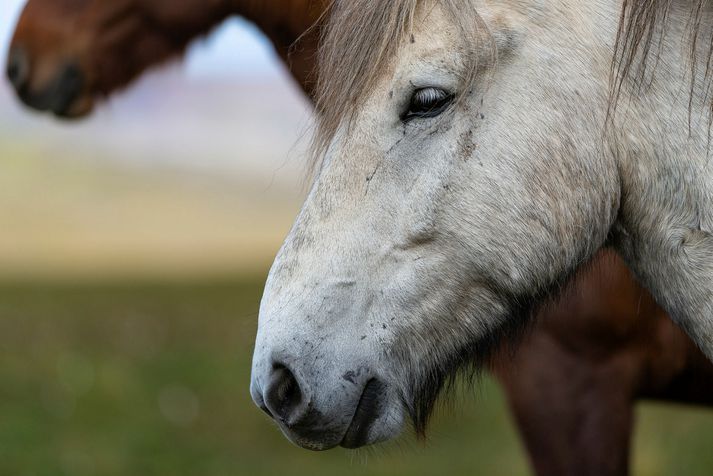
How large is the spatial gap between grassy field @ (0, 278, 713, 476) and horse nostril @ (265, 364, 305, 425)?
6.22 ft

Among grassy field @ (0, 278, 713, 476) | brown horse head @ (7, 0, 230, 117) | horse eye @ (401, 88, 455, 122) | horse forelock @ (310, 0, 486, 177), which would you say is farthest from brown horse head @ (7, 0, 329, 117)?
horse eye @ (401, 88, 455, 122)

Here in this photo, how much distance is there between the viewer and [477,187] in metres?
1.92

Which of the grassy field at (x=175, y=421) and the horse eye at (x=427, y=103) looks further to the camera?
the grassy field at (x=175, y=421)

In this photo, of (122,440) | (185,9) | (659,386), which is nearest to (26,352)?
(122,440)

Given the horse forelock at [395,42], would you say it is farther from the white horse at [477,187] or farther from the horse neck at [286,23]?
the horse neck at [286,23]

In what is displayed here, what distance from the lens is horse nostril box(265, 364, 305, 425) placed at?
1895mm

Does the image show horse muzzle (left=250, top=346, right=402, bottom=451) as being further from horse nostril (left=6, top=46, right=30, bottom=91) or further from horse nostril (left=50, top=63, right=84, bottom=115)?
horse nostril (left=6, top=46, right=30, bottom=91)

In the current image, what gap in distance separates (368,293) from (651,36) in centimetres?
75

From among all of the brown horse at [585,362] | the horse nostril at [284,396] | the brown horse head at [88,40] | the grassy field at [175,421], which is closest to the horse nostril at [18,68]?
the brown horse head at [88,40]

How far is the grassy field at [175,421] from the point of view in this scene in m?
5.38

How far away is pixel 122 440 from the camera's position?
18.6 feet

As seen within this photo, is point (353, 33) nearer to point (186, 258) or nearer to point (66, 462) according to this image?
point (66, 462)

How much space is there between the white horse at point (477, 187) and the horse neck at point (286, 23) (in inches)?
66.1

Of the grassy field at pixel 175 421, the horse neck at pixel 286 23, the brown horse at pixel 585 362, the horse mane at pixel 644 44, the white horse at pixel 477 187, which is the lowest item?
the grassy field at pixel 175 421
